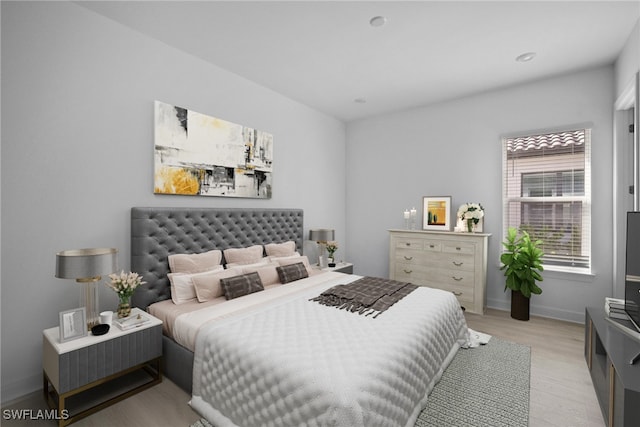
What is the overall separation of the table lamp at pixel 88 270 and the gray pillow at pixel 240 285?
0.87m

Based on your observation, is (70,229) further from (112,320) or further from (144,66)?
(144,66)

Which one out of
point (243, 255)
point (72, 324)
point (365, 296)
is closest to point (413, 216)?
point (365, 296)

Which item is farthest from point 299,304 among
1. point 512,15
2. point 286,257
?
point 512,15

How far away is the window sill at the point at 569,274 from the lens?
3.42 metres

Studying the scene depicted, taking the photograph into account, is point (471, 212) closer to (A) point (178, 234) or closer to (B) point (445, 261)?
(B) point (445, 261)

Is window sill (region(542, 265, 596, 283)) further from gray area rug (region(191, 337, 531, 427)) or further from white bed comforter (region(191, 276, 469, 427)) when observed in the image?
white bed comforter (region(191, 276, 469, 427))

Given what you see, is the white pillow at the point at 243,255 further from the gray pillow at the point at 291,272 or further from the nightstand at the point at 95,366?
the nightstand at the point at 95,366

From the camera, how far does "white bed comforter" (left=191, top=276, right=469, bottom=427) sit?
4.61 ft

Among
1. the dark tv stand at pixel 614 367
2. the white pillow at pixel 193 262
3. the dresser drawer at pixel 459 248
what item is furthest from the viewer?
the dresser drawer at pixel 459 248

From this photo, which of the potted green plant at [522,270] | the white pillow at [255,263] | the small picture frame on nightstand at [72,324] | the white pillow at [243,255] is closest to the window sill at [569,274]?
the potted green plant at [522,270]

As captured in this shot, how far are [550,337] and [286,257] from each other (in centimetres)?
300

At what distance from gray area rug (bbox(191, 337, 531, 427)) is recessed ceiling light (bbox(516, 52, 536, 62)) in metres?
2.96

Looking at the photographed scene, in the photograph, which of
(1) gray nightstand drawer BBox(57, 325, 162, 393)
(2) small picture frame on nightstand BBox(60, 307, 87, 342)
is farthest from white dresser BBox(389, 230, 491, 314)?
(2) small picture frame on nightstand BBox(60, 307, 87, 342)

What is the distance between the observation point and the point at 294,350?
165cm
